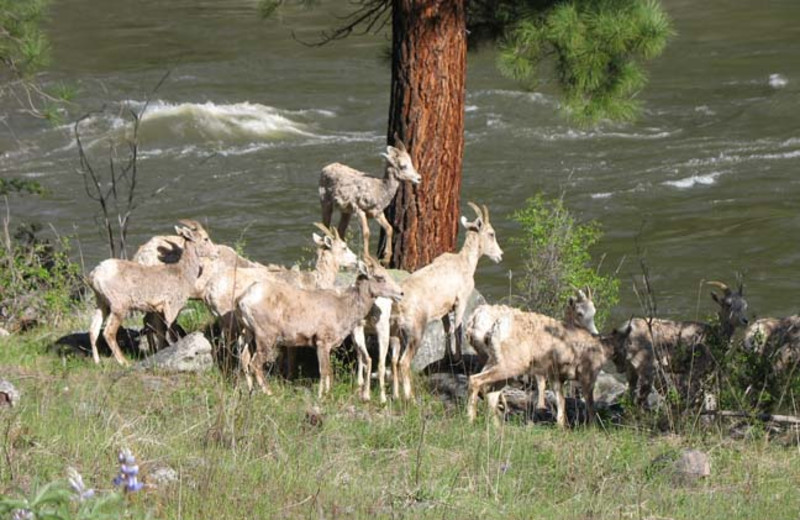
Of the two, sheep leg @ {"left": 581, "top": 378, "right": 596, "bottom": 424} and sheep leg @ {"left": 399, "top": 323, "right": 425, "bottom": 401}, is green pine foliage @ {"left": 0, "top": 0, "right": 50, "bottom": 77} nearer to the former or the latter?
sheep leg @ {"left": 399, "top": 323, "right": 425, "bottom": 401}

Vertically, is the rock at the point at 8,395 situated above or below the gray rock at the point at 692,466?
above

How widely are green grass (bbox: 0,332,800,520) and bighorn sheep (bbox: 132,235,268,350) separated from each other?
124 cm

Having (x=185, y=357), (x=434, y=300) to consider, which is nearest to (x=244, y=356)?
(x=185, y=357)

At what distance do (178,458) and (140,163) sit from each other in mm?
15978

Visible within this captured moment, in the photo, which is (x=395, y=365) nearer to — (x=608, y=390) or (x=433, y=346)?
(x=433, y=346)

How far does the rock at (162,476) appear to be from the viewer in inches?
234

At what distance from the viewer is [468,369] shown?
392 inches

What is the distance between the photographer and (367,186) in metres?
11.0

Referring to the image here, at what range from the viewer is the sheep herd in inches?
346

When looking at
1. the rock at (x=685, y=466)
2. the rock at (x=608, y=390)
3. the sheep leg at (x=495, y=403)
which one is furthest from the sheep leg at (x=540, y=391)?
the rock at (x=685, y=466)

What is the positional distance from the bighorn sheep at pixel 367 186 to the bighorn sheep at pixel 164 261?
3.59 feet

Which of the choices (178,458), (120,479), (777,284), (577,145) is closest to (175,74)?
(577,145)

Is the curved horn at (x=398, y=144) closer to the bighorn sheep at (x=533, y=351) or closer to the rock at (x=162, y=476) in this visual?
the bighorn sheep at (x=533, y=351)

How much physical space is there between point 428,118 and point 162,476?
5745mm
